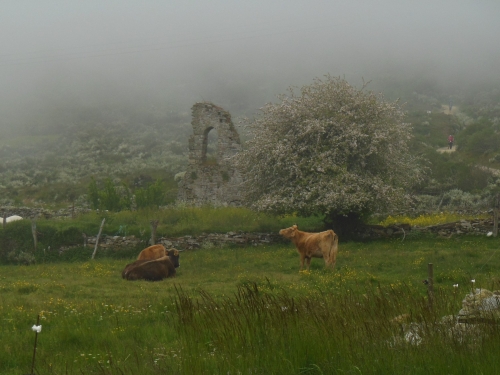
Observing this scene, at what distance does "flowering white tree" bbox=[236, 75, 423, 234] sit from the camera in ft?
82.5

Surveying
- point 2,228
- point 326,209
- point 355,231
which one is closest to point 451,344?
point 326,209

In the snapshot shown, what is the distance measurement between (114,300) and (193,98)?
115303 millimetres

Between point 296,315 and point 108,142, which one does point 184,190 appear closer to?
point 296,315

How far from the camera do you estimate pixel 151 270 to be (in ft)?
60.7

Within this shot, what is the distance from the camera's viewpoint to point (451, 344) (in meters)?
5.82

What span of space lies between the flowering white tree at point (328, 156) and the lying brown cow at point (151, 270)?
7.35 m

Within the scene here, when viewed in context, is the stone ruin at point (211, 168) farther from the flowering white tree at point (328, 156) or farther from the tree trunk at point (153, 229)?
the tree trunk at point (153, 229)

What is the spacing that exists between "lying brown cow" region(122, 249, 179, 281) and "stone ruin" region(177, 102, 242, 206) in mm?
15837

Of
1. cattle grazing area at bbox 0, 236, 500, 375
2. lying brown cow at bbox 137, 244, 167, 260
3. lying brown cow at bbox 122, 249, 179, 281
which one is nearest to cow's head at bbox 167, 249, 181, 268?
lying brown cow at bbox 137, 244, 167, 260

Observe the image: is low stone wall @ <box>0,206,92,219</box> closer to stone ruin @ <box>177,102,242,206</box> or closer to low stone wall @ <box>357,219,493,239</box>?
stone ruin @ <box>177,102,242,206</box>

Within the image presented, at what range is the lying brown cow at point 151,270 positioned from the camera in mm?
18391

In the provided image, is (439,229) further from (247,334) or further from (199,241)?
(247,334)

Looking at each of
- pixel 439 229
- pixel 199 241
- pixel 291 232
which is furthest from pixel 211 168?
pixel 291 232

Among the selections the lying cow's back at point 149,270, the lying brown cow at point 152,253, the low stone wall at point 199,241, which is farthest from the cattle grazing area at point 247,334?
the low stone wall at point 199,241
